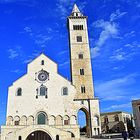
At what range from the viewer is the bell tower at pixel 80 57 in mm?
51250

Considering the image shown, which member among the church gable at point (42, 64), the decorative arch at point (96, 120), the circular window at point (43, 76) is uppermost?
the church gable at point (42, 64)

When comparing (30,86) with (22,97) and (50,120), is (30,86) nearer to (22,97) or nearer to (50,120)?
(22,97)

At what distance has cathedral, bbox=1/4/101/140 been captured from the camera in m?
46.2

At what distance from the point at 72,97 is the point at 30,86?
8.51 meters

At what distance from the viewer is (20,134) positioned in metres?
39.8

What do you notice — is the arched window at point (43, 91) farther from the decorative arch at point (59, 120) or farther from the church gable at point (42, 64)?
the decorative arch at point (59, 120)

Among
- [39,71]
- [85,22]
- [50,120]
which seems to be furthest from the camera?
[85,22]

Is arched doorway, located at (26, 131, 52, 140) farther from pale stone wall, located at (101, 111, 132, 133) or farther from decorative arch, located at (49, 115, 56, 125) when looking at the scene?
pale stone wall, located at (101, 111, 132, 133)

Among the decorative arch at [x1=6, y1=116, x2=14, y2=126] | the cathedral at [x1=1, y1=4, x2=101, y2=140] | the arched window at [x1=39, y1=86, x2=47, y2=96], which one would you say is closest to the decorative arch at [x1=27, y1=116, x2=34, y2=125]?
the cathedral at [x1=1, y1=4, x2=101, y2=140]

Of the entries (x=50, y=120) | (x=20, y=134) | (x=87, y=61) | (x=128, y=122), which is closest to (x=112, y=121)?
(x=128, y=122)

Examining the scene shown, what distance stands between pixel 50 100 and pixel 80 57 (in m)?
12.3

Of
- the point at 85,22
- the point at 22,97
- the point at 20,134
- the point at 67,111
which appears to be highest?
the point at 85,22

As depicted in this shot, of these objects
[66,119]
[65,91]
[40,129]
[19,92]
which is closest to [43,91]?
[65,91]

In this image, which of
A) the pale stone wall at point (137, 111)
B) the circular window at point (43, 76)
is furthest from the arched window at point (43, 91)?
the pale stone wall at point (137, 111)
